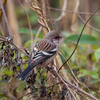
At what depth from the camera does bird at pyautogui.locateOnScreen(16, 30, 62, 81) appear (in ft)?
9.71

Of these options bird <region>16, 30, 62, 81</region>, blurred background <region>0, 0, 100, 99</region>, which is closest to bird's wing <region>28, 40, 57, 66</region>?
bird <region>16, 30, 62, 81</region>

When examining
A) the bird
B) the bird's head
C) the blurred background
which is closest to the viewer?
the bird

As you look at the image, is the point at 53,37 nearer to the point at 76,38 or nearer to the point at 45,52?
the point at 45,52

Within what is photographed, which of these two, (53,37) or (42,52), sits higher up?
(53,37)

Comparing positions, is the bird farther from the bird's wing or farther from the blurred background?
the blurred background

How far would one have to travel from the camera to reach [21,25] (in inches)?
395

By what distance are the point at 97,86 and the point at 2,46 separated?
1.64 metres

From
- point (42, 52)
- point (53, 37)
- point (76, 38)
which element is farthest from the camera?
point (76, 38)

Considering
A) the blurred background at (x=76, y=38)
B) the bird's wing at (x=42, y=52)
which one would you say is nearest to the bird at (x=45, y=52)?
the bird's wing at (x=42, y=52)

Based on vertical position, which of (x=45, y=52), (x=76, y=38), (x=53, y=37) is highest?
(x=53, y=37)

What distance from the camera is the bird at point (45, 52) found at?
296 cm

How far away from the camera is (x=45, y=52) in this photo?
11.0ft

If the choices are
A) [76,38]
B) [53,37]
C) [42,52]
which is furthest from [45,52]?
[76,38]

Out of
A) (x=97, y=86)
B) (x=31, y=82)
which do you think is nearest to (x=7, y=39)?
(x=31, y=82)
